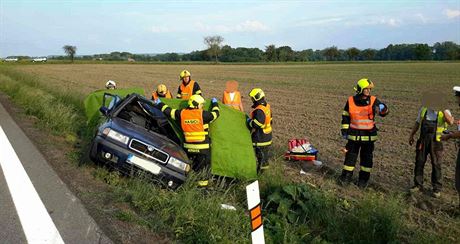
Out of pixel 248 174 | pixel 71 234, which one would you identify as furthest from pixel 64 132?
pixel 71 234

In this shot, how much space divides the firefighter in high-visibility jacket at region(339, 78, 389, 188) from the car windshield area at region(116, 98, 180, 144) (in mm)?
2837

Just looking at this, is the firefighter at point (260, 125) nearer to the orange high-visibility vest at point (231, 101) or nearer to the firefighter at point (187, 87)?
the orange high-visibility vest at point (231, 101)

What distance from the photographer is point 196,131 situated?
603 cm

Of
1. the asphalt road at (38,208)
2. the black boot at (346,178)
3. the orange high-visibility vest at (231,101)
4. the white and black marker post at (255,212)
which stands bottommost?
the black boot at (346,178)

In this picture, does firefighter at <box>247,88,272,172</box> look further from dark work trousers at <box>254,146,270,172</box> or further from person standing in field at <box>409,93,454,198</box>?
person standing in field at <box>409,93,454,198</box>

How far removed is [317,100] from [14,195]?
1670 cm

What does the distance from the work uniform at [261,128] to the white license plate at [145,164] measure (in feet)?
5.87

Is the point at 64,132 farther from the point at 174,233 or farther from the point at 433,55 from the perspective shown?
the point at 433,55

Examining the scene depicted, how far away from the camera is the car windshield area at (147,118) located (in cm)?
653

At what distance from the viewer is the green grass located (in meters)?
4.25

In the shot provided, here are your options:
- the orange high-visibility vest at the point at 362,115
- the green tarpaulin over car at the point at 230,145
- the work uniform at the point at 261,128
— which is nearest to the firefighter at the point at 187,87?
the green tarpaulin over car at the point at 230,145

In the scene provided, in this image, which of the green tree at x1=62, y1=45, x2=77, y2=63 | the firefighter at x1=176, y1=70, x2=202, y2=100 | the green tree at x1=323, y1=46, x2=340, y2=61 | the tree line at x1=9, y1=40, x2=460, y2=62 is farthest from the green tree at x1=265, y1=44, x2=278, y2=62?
the firefighter at x1=176, y1=70, x2=202, y2=100

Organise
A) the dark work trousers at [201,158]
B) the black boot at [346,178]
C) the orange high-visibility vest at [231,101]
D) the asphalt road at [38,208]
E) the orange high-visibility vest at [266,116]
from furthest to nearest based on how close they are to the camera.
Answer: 1. the orange high-visibility vest at [231,101]
2. the black boot at [346,178]
3. the orange high-visibility vest at [266,116]
4. the dark work trousers at [201,158]
5. the asphalt road at [38,208]

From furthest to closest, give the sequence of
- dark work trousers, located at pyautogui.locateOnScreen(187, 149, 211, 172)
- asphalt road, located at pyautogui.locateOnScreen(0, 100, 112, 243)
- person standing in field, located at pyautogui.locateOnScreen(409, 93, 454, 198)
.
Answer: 1. person standing in field, located at pyautogui.locateOnScreen(409, 93, 454, 198)
2. dark work trousers, located at pyautogui.locateOnScreen(187, 149, 211, 172)
3. asphalt road, located at pyautogui.locateOnScreen(0, 100, 112, 243)
